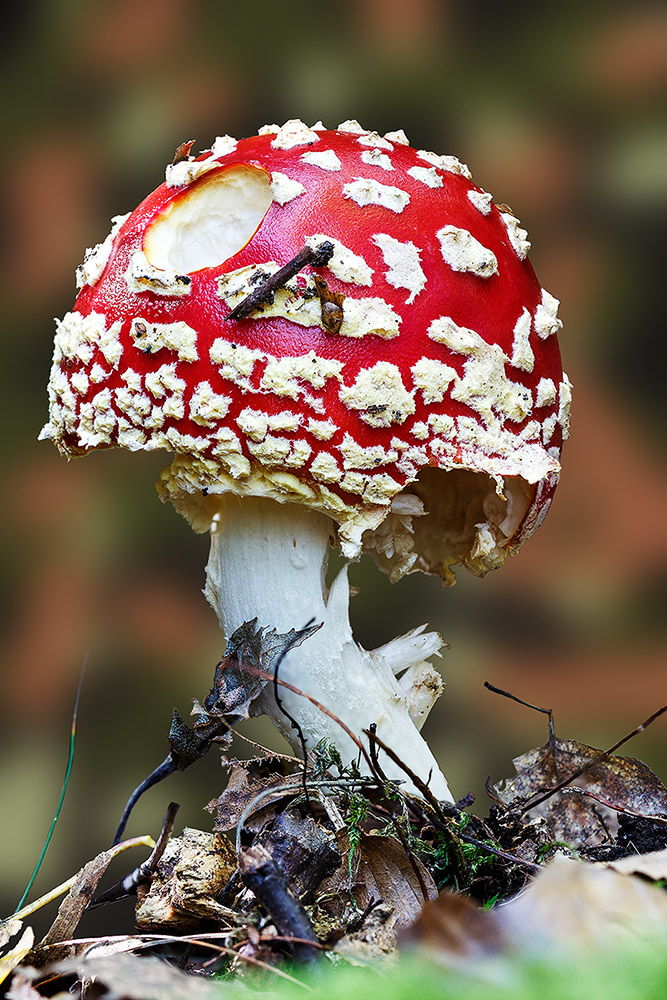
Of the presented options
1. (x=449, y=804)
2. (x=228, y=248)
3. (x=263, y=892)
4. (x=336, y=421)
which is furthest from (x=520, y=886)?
(x=228, y=248)

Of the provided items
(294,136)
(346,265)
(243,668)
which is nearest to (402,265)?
(346,265)

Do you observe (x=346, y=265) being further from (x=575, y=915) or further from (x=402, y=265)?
(x=575, y=915)

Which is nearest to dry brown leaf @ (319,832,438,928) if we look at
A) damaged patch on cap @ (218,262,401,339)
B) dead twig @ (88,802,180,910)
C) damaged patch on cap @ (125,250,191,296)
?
dead twig @ (88,802,180,910)

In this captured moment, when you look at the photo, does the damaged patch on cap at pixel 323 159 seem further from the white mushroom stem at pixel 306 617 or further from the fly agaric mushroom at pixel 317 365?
the white mushroom stem at pixel 306 617

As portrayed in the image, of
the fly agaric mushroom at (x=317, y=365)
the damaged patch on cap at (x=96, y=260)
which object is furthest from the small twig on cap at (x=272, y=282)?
the damaged patch on cap at (x=96, y=260)

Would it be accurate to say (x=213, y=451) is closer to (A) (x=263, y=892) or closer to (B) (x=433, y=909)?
(A) (x=263, y=892)

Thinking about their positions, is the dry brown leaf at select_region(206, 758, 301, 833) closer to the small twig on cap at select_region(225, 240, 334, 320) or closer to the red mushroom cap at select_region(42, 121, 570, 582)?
the red mushroom cap at select_region(42, 121, 570, 582)
